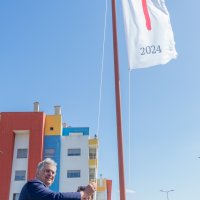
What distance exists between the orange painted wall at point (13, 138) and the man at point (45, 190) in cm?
3690

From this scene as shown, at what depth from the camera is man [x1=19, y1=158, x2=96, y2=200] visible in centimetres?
320

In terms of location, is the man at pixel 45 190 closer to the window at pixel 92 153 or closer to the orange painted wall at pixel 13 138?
the orange painted wall at pixel 13 138

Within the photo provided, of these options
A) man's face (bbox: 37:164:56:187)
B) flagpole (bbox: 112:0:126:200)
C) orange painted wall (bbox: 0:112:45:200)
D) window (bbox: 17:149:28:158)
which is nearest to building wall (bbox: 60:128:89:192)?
orange painted wall (bbox: 0:112:45:200)

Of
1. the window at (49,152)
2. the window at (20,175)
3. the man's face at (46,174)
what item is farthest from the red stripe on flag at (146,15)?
the window at (49,152)

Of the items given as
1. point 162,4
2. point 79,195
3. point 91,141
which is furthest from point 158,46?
point 91,141

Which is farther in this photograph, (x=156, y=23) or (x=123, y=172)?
(x=156, y=23)

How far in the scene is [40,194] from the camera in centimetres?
320

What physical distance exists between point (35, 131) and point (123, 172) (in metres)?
35.9

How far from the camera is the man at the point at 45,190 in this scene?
320cm

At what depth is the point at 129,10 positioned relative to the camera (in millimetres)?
8234

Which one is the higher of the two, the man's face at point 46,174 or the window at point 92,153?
the window at point 92,153

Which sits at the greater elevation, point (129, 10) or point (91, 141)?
point (91, 141)

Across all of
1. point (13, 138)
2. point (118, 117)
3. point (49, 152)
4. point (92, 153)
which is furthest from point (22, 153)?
point (118, 117)

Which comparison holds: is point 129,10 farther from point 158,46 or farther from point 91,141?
point 91,141
